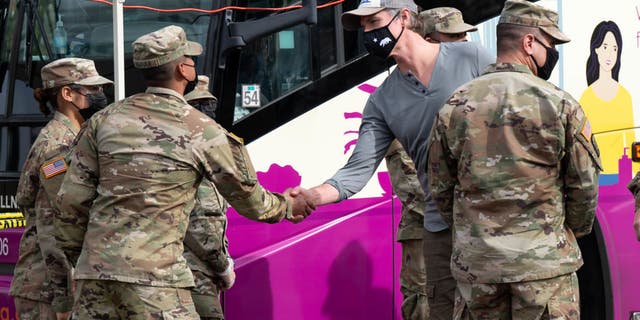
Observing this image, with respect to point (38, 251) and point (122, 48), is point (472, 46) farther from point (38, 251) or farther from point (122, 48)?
point (38, 251)

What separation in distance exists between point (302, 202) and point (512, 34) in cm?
136

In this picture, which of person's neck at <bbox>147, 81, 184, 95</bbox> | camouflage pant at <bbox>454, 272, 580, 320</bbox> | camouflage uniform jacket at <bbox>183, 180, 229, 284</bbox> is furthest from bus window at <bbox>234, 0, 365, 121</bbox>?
camouflage pant at <bbox>454, 272, 580, 320</bbox>

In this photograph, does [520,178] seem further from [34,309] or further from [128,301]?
[34,309]

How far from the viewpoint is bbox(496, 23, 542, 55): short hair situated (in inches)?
171

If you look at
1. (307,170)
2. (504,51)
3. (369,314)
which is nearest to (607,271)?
(369,314)

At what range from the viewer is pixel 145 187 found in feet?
14.7

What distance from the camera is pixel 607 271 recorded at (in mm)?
A: 6348

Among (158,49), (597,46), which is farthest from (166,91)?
(597,46)

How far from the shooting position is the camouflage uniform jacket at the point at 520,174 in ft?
13.8

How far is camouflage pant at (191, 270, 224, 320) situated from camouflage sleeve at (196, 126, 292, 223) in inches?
28.9

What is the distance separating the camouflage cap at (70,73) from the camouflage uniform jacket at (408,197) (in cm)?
158

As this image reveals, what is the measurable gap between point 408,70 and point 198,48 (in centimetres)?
105

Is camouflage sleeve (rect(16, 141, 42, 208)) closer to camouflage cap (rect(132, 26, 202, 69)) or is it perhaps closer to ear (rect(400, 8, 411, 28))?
camouflage cap (rect(132, 26, 202, 69))

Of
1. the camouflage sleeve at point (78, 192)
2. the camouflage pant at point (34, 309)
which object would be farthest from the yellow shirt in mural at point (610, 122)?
the camouflage pant at point (34, 309)
